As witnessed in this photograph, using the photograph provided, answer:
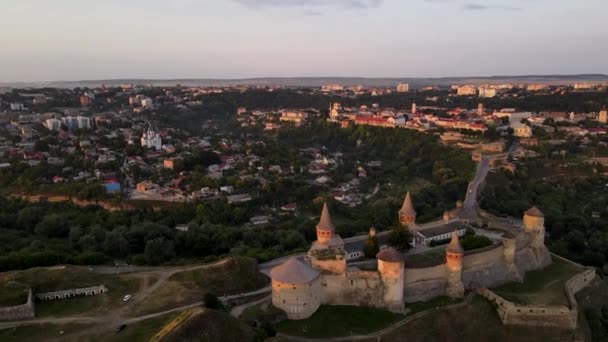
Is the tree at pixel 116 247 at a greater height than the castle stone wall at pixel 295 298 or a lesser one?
lesser

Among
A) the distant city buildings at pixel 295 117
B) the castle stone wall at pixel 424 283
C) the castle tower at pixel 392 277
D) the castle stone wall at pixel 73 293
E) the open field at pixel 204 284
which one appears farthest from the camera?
the distant city buildings at pixel 295 117

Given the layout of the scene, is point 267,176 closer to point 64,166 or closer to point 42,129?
point 64,166

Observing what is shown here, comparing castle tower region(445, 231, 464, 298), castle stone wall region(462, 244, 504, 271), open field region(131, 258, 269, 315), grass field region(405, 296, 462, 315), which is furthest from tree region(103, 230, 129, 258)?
castle stone wall region(462, 244, 504, 271)

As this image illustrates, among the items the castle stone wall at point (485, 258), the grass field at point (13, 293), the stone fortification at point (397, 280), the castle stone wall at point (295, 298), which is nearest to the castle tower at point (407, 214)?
the stone fortification at point (397, 280)

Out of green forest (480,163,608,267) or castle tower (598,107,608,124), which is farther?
castle tower (598,107,608,124)

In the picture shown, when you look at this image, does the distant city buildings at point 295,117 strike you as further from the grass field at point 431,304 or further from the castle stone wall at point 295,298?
the castle stone wall at point 295,298

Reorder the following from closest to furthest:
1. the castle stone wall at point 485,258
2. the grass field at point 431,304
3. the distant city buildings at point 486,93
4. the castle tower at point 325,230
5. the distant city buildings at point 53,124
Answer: the grass field at point 431,304 < the castle stone wall at point 485,258 < the castle tower at point 325,230 < the distant city buildings at point 53,124 < the distant city buildings at point 486,93

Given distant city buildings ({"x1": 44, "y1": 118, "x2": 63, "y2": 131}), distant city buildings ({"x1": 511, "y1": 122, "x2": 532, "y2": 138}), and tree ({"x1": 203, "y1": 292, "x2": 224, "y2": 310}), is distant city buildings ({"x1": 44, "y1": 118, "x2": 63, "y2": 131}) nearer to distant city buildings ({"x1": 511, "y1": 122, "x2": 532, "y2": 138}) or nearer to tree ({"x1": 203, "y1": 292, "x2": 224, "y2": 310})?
tree ({"x1": 203, "y1": 292, "x2": 224, "y2": 310})
